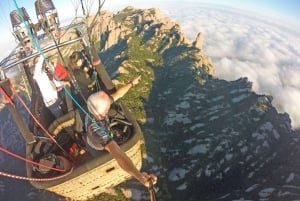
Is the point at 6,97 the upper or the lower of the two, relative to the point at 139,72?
upper

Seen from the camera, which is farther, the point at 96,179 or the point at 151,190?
the point at 96,179

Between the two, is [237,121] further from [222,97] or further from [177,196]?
[177,196]

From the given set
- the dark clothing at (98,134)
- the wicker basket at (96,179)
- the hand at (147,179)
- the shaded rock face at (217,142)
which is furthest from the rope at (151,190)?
the shaded rock face at (217,142)

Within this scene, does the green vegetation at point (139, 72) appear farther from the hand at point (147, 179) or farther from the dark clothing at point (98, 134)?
the hand at point (147, 179)

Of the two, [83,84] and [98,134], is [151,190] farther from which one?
[83,84]

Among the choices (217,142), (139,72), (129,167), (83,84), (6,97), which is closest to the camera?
(129,167)

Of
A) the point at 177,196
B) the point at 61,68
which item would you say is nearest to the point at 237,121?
the point at 177,196

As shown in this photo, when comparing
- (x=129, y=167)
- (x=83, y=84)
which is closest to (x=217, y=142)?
(x=83, y=84)
